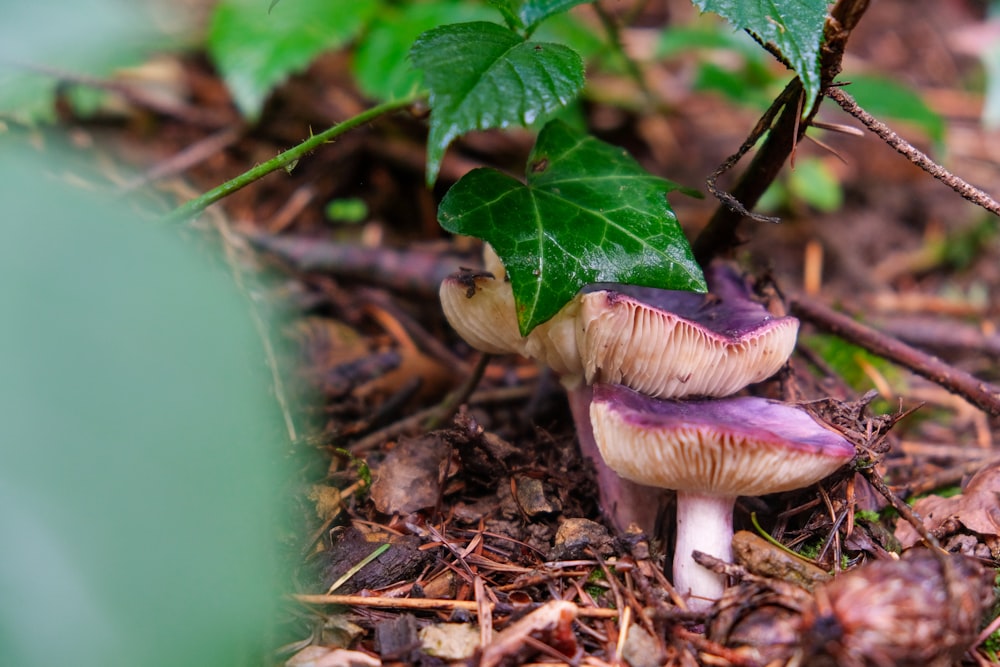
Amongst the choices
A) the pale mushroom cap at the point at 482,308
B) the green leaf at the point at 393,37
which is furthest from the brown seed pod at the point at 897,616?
the green leaf at the point at 393,37

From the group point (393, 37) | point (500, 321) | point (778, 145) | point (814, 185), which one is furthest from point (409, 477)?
point (814, 185)

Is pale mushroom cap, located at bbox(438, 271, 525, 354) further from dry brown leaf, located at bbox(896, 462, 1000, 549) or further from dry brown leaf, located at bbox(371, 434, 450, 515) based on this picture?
dry brown leaf, located at bbox(896, 462, 1000, 549)

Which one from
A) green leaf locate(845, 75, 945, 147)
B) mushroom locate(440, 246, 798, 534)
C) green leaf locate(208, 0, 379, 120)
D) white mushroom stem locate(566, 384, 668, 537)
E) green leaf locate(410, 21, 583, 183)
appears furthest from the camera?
green leaf locate(845, 75, 945, 147)

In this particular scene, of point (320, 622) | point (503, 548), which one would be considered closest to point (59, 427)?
point (320, 622)

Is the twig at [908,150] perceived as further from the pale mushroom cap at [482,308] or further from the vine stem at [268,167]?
the vine stem at [268,167]

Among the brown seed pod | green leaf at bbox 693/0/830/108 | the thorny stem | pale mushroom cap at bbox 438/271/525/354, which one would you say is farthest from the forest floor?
green leaf at bbox 693/0/830/108

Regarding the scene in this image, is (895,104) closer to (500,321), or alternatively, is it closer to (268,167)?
(500,321)

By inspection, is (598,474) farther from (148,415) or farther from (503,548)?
(148,415)
